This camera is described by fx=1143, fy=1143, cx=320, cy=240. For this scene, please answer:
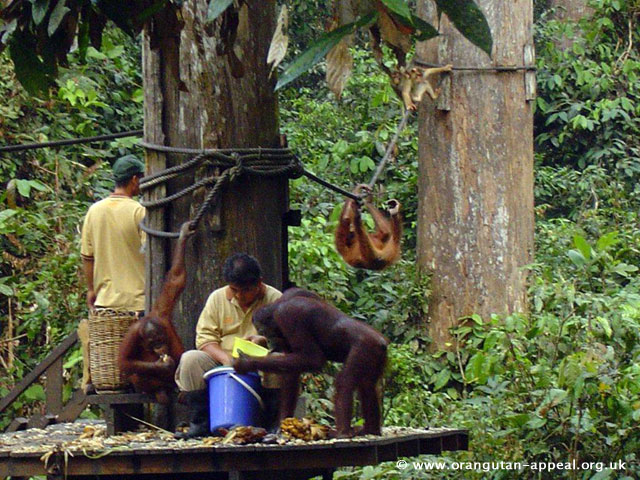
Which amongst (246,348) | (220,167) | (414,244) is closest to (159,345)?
(246,348)

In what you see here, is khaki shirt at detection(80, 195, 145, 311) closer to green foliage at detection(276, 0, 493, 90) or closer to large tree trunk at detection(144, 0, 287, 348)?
large tree trunk at detection(144, 0, 287, 348)

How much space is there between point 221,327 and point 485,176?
3.33m

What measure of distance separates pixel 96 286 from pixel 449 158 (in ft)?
9.70

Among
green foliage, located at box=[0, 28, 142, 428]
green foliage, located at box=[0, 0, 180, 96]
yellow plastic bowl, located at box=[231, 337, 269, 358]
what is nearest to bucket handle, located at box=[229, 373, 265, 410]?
yellow plastic bowl, located at box=[231, 337, 269, 358]

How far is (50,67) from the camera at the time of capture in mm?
2832

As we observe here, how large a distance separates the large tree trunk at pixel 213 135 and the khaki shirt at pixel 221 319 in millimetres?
189

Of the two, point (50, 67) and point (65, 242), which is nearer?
point (50, 67)

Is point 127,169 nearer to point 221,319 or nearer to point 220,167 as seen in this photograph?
point 220,167

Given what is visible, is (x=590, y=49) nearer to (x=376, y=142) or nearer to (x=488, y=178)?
(x=376, y=142)

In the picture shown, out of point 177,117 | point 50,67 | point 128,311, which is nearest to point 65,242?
point 128,311

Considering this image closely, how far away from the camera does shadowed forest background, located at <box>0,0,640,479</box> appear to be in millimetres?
5590

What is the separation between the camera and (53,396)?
20.4ft

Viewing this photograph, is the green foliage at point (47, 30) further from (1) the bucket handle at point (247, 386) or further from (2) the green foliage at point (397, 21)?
(1) the bucket handle at point (247, 386)

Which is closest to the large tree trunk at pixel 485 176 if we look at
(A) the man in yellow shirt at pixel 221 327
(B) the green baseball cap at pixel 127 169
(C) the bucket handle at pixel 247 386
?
(B) the green baseball cap at pixel 127 169
